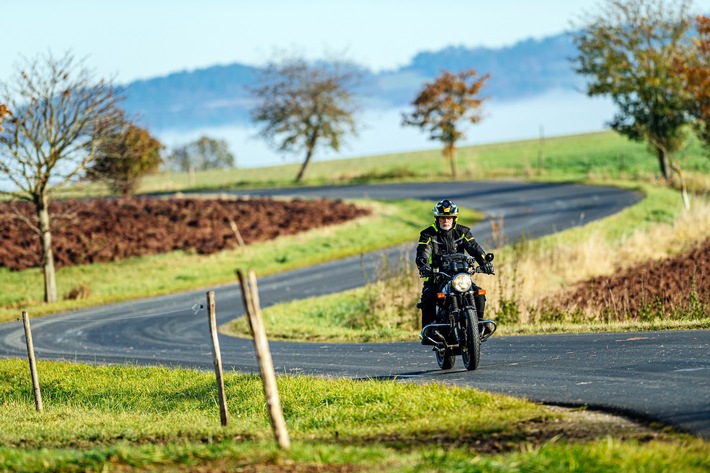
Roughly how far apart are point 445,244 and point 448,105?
55.9m

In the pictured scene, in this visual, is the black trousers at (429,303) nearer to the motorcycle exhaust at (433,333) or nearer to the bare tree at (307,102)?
the motorcycle exhaust at (433,333)

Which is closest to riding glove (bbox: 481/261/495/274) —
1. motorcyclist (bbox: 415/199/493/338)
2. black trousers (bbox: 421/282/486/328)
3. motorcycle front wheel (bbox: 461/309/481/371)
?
motorcyclist (bbox: 415/199/493/338)

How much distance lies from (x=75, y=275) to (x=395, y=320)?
18.8 meters

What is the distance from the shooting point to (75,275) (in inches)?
1563

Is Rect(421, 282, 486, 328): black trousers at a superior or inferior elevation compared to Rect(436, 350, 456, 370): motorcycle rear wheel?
superior

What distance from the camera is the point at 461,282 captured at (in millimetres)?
13805

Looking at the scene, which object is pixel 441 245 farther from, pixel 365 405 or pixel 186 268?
pixel 186 268

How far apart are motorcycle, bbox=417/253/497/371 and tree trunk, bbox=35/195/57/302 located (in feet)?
74.2

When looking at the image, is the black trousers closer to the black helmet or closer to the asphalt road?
the asphalt road

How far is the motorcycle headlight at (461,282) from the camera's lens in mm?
13789

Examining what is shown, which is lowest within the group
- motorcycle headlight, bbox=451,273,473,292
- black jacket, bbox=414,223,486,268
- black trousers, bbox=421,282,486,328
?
black trousers, bbox=421,282,486,328

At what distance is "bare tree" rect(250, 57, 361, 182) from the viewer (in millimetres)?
75750

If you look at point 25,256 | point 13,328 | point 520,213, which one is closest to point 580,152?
point 520,213

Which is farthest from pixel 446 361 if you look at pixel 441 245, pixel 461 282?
pixel 441 245
